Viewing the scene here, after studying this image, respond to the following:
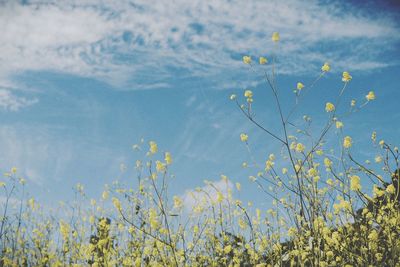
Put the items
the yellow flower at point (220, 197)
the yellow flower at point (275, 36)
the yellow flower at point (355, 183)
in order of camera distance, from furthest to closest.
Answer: the yellow flower at point (220, 197), the yellow flower at point (275, 36), the yellow flower at point (355, 183)

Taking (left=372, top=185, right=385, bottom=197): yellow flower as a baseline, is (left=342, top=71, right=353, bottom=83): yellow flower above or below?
above

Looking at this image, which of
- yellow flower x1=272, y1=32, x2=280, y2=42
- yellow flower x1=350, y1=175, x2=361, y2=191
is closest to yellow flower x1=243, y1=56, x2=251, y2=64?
yellow flower x1=272, y1=32, x2=280, y2=42

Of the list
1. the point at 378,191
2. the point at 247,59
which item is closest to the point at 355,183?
the point at 378,191

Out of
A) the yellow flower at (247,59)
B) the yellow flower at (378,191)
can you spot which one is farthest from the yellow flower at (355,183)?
the yellow flower at (247,59)

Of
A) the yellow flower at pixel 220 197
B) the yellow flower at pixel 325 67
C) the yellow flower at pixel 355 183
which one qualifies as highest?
the yellow flower at pixel 325 67

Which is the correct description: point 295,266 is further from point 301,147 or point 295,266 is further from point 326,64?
point 326,64

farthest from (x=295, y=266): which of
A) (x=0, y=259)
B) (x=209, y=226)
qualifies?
(x=0, y=259)

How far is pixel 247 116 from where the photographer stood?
11.8 ft

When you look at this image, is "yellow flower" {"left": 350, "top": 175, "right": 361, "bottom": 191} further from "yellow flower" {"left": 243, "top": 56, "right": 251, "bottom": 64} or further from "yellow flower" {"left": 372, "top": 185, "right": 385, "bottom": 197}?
"yellow flower" {"left": 243, "top": 56, "right": 251, "bottom": 64}

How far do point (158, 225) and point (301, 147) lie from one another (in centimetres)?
153

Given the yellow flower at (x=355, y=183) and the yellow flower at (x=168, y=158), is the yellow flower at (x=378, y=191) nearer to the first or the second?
the yellow flower at (x=355, y=183)

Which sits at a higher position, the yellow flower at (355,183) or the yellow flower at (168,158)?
the yellow flower at (168,158)

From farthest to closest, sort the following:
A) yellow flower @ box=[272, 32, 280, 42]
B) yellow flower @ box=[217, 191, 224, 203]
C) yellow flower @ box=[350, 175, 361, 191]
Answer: yellow flower @ box=[217, 191, 224, 203] < yellow flower @ box=[272, 32, 280, 42] < yellow flower @ box=[350, 175, 361, 191]

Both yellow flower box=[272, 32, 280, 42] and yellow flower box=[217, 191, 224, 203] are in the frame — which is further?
yellow flower box=[217, 191, 224, 203]
